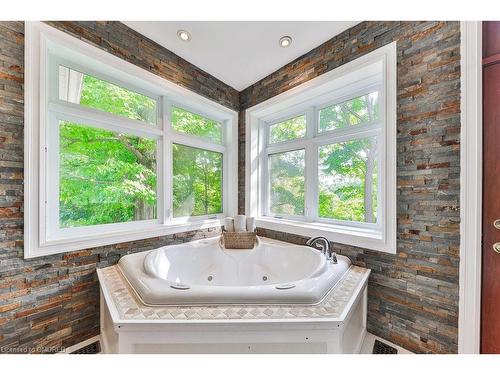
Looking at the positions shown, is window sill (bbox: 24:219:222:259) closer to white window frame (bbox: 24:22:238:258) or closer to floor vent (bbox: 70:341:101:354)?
white window frame (bbox: 24:22:238:258)

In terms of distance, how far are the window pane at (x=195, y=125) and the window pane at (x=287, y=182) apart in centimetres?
79

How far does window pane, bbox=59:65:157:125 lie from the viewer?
1499mm

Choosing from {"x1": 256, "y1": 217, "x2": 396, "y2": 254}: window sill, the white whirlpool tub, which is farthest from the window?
the white whirlpool tub

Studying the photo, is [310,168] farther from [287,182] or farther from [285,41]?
[285,41]

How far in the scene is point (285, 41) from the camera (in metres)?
1.78

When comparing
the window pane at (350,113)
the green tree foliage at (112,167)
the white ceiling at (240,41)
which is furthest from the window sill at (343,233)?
the white ceiling at (240,41)

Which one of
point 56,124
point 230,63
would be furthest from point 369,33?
point 56,124

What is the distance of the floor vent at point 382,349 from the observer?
1.36 m

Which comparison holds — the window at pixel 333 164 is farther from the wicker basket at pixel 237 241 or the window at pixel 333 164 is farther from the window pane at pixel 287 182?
the wicker basket at pixel 237 241

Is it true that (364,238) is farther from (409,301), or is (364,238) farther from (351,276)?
(409,301)

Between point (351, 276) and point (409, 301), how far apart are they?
39 centimetres

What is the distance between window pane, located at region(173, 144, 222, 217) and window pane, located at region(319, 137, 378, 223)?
1293 mm
